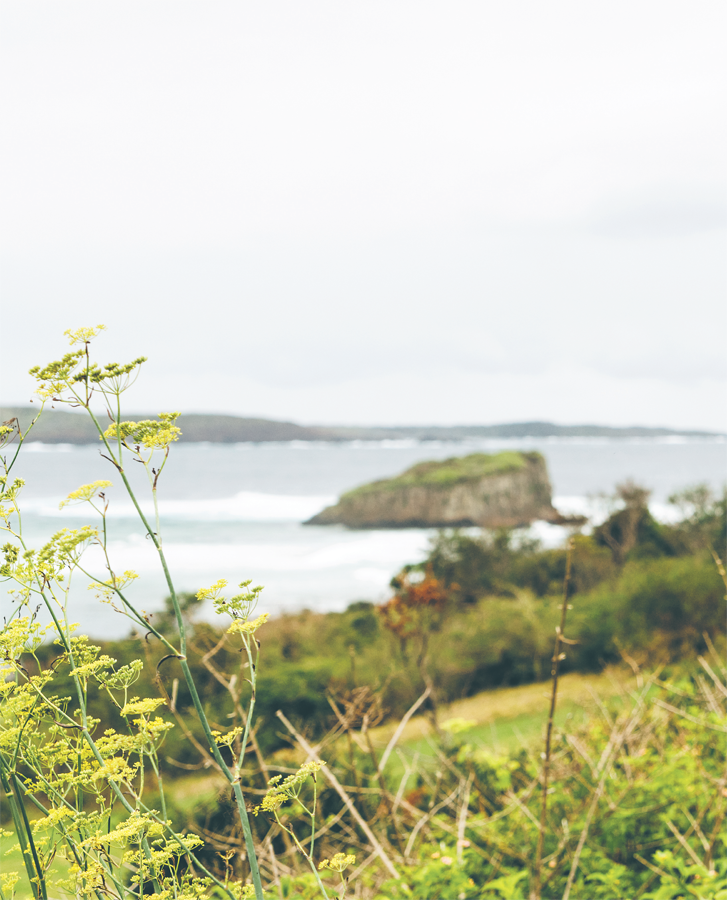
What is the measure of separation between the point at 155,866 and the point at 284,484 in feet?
83.3

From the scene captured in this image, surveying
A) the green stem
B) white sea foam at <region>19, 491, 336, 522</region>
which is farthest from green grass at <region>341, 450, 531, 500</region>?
the green stem

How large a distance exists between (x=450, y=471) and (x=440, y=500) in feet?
5.13

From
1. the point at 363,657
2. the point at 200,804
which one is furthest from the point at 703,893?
the point at 363,657

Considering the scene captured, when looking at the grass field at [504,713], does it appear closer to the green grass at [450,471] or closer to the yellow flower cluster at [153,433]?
the yellow flower cluster at [153,433]

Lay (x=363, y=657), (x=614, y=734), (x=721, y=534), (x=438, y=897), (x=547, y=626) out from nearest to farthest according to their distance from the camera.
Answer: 1. (x=438, y=897)
2. (x=614, y=734)
3. (x=363, y=657)
4. (x=547, y=626)
5. (x=721, y=534)

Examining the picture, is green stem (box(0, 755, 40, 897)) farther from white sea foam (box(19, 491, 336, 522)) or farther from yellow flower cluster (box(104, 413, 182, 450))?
white sea foam (box(19, 491, 336, 522))

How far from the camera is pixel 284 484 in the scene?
26094 millimetres

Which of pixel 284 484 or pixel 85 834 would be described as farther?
pixel 284 484

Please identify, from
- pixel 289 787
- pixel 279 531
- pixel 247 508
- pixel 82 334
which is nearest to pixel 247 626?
pixel 289 787

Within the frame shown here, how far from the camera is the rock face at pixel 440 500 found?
94.1ft

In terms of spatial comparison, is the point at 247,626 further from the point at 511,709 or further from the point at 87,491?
the point at 511,709

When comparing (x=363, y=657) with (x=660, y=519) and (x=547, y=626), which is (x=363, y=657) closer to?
(x=547, y=626)

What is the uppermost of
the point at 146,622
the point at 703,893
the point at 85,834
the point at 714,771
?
the point at 146,622

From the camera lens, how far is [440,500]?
29328 millimetres
